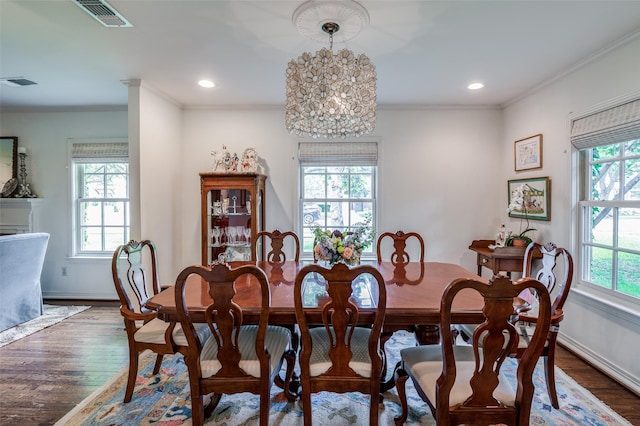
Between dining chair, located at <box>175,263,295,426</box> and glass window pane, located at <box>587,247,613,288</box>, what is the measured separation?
280 centimetres

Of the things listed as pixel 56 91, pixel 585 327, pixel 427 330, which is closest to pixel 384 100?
pixel 427 330

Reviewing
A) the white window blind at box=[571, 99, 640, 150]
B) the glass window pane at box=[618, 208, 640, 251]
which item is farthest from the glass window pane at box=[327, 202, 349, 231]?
the glass window pane at box=[618, 208, 640, 251]

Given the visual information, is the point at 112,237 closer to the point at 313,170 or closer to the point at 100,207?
the point at 100,207

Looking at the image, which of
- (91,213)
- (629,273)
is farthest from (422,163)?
(91,213)

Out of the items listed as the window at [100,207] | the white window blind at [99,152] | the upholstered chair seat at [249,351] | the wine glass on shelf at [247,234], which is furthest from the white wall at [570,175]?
the window at [100,207]

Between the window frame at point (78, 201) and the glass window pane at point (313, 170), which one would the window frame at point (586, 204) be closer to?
the glass window pane at point (313, 170)

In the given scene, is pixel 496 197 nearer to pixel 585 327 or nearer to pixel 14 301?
pixel 585 327

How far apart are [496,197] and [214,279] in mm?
3759

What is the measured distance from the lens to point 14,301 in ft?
11.2

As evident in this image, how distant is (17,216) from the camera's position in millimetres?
4207

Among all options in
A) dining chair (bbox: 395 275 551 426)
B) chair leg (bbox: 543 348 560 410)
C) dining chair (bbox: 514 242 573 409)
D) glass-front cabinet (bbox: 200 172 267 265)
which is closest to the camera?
dining chair (bbox: 395 275 551 426)

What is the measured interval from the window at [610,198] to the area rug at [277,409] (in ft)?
3.20

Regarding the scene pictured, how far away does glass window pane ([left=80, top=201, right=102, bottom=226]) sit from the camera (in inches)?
172

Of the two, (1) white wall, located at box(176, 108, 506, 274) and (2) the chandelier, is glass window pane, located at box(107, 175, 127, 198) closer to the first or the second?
(1) white wall, located at box(176, 108, 506, 274)
